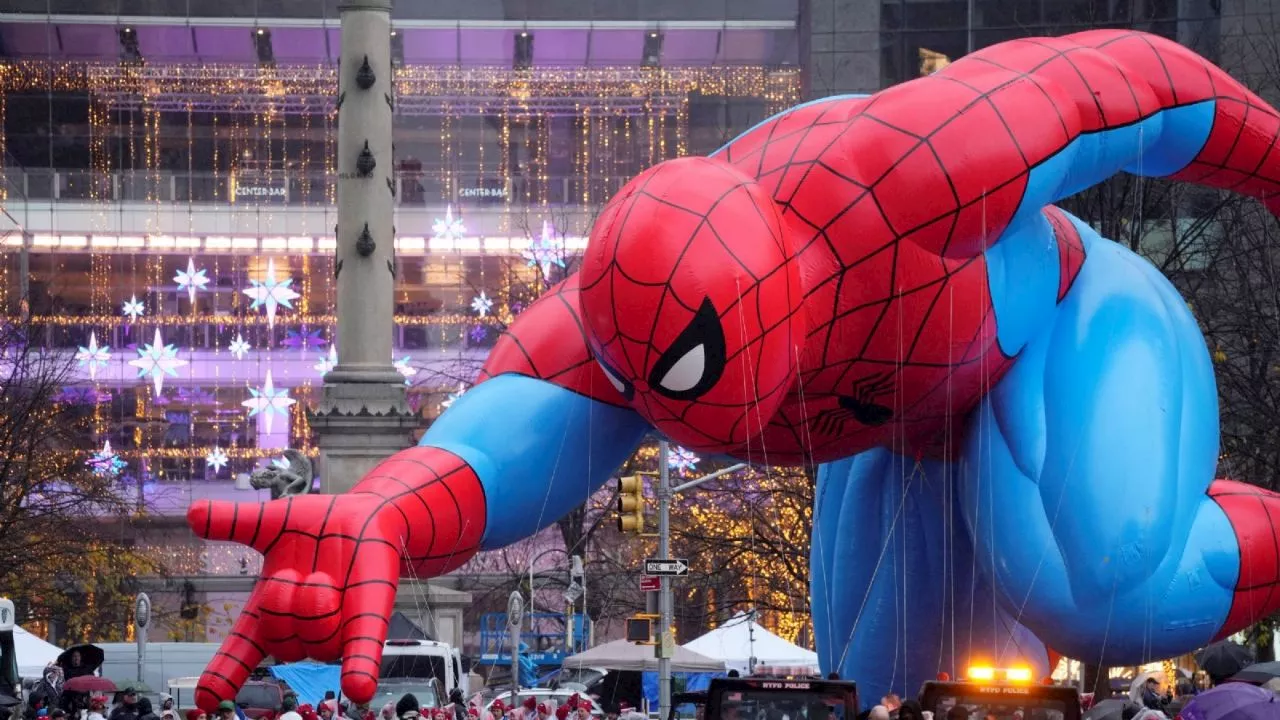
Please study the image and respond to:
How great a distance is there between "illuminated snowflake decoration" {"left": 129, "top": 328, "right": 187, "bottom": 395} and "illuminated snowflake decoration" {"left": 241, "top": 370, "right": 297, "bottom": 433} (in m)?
2.06

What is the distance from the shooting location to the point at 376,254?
27.5 metres

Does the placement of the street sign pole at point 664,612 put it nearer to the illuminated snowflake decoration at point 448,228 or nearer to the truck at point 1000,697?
the truck at point 1000,697

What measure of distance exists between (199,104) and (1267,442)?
37.9m

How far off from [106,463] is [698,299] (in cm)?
3751

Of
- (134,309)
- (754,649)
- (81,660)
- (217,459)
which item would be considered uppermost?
(134,309)

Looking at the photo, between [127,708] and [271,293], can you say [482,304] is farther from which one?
[127,708]

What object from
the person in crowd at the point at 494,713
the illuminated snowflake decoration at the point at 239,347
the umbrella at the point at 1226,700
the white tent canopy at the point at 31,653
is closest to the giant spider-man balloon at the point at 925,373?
the umbrella at the point at 1226,700

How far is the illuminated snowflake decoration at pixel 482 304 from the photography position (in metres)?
50.1

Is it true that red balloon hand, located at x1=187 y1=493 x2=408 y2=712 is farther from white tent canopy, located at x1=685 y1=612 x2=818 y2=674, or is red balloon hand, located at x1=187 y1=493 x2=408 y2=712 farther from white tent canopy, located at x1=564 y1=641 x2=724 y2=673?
white tent canopy, located at x1=685 y1=612 x2=818 y2=674

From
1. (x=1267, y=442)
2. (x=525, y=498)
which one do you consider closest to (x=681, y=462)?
(x=1267, y=442)

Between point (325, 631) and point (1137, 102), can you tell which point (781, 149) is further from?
point (325, 631)

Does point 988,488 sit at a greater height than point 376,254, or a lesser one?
lesser

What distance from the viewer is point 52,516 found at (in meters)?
32.4

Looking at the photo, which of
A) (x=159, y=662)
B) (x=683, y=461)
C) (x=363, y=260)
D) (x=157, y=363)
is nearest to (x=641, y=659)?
(x=363, y=260)
